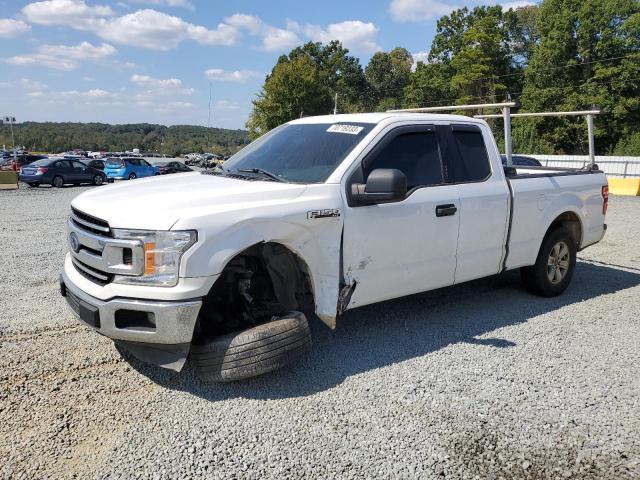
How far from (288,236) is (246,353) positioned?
2.86 ft

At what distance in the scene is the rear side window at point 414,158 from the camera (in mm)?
4633

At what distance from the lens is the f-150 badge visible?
400 centimetres

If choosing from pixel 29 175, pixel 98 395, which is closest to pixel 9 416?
pixel 98 395

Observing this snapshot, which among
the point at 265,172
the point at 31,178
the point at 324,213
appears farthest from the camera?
the point at 31,178

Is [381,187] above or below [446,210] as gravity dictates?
above

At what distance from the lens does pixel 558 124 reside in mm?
49406

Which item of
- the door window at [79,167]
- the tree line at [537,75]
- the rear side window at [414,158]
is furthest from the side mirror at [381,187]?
the tree line at [537,75]

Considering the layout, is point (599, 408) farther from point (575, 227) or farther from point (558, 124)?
point (558, 124)

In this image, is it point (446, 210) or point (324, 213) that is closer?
point (324, 213)

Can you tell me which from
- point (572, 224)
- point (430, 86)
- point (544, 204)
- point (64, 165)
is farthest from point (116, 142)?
Answer: point (544, 204)

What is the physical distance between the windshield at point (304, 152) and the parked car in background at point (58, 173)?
77.4 ft

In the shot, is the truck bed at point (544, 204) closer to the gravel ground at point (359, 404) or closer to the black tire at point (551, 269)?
the black tire at point (551, 269)

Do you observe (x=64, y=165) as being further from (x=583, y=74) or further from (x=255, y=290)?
(x=583, y=74)

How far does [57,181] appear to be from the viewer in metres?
26.1
